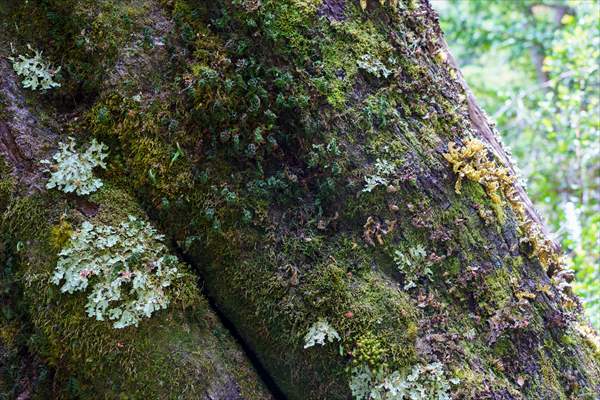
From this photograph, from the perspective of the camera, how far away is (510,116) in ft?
27.0

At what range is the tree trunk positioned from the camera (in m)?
2.36

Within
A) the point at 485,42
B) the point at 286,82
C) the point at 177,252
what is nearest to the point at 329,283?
the point at 177,252

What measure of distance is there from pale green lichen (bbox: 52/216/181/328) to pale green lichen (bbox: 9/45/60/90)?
81 cm

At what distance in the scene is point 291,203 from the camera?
8.34 ft

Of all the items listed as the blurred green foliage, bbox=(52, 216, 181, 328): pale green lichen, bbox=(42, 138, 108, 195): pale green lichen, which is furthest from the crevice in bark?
the blurred green foliage

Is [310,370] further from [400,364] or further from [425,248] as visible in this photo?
[425,248]

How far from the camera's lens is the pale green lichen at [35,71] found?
8.20 ft

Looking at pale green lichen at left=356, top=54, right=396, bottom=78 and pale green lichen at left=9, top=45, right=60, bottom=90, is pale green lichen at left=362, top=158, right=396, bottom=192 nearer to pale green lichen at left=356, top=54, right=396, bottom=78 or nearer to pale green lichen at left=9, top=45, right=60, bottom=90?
pale green lichen at left=356, top=54, right=396, bottom=78

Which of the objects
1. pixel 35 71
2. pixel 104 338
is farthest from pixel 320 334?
pixel 35 71

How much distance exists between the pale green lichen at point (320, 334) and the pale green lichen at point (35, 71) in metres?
1.81

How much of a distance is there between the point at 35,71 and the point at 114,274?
1158 millimetres

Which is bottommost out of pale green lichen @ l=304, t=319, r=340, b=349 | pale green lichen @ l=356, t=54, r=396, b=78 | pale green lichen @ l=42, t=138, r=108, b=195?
pale green lichen @ l=42, t=138, r=108, b=195

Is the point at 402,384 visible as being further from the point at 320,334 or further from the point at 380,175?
the point at 380,175

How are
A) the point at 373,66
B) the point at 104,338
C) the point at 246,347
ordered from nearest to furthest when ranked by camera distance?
the point at 104,338
the point at 246,347
the point at 373,66
